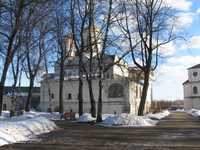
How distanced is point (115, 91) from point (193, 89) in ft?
89.0

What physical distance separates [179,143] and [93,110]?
12148mm

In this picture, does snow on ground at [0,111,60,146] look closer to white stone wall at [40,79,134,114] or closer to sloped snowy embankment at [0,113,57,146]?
sloped snowy embankment at [0,113,57,146]

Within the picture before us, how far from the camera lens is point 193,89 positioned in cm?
5316

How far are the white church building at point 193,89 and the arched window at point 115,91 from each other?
26.3 meters

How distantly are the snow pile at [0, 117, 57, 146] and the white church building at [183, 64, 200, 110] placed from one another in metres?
47.9

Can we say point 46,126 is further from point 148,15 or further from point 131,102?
point 131,102

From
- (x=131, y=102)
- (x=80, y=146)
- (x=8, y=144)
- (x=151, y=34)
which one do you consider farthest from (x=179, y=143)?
(x=131, y=102)

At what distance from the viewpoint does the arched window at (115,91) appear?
35.2 meters

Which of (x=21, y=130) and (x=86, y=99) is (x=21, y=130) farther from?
(x=86, y=99)

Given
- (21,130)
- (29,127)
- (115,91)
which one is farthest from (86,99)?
(21,130)

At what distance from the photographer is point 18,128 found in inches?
375

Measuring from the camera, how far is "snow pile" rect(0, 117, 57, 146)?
8.37m

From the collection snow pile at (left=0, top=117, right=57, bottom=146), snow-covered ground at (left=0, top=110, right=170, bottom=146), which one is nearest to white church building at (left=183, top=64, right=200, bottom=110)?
snow-covered ground at (left=0, top=110, right=170, bottom=146)

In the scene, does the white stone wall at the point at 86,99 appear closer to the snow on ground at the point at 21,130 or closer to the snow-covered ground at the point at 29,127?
the snow-covered ground at the point at 29,127
